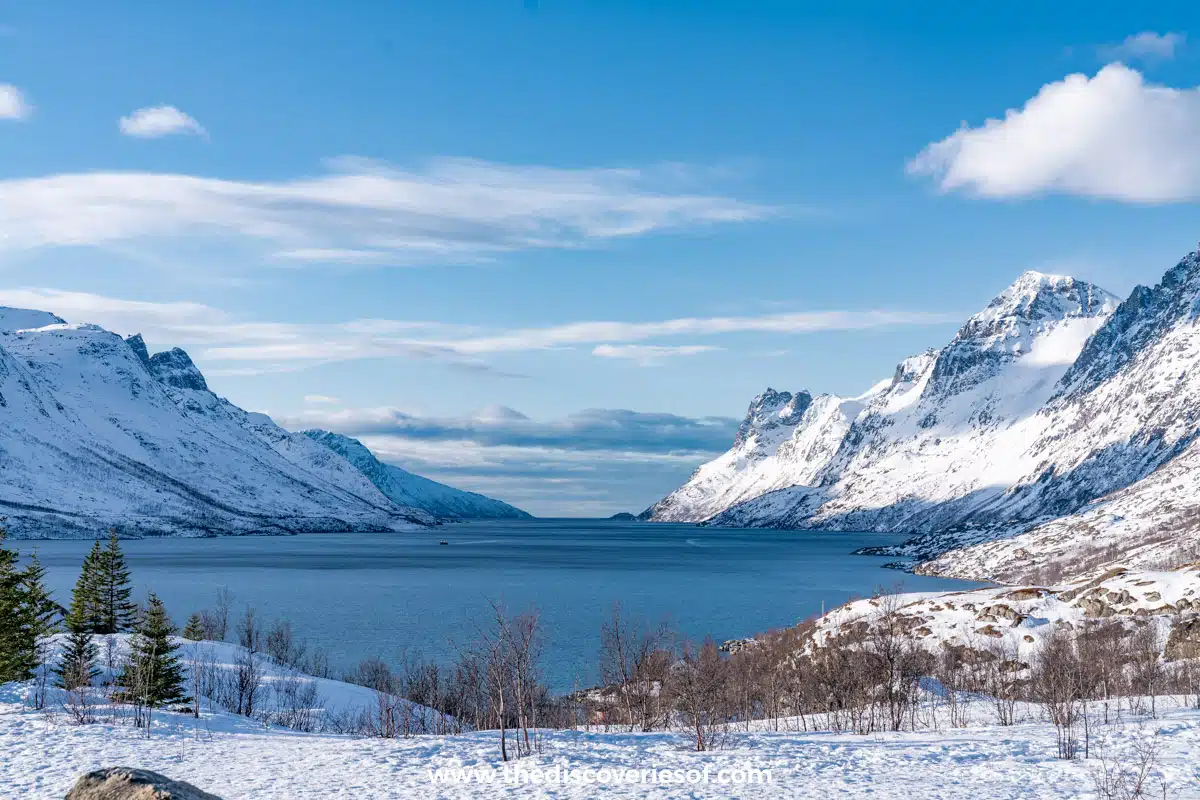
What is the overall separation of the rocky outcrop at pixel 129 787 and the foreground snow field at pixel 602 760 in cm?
661

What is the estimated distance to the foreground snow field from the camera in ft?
72.0

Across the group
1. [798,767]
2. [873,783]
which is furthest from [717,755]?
[873,783]

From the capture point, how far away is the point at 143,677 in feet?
136

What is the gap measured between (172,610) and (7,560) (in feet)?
329

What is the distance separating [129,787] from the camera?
15.0 m

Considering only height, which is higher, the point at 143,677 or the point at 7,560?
the point at 7,560

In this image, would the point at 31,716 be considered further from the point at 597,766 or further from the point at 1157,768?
the point at 1157,768

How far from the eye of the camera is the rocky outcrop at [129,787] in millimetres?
14695

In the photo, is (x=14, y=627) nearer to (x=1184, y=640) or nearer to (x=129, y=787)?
(x=129, y=787)

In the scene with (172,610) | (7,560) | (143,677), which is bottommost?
(172,610)

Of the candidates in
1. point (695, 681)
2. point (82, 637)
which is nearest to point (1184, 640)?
point (695, 681)

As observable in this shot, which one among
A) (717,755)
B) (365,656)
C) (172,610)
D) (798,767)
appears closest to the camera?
(798,767)

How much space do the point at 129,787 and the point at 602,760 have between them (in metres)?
13.6

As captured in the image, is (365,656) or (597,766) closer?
(597,766)
